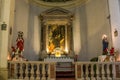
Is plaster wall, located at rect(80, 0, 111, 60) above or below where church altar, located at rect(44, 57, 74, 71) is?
above

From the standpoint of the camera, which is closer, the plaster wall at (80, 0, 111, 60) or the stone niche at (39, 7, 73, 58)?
the plaster wall at (80, 0, 111, 60)

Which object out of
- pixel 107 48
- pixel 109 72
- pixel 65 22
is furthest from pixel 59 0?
pixel 109 72

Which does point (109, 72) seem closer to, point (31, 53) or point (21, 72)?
point (21, 72)

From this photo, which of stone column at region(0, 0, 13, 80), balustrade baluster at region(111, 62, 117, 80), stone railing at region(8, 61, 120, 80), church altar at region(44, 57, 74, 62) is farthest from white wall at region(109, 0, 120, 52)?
stone column at region(0, 0, 13, 80)

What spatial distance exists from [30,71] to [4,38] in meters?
1.43

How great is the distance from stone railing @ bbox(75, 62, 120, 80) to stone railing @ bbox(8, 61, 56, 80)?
855 millimetres

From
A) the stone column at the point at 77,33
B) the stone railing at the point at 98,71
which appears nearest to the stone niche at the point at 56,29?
the stone column at the point at 77,33

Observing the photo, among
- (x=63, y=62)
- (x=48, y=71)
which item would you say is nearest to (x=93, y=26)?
(x=63, y=62)

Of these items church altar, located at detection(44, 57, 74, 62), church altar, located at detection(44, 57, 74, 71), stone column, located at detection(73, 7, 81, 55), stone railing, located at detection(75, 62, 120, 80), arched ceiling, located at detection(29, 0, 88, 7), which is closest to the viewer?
stone railing, located at detection(75, 62, 120, 80)

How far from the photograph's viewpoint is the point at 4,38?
286 inches

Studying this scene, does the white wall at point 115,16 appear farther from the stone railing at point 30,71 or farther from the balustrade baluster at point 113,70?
the stone railing at point 30,71

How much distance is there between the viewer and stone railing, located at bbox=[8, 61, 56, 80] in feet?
22.8

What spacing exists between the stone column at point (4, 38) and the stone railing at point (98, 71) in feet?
7.72

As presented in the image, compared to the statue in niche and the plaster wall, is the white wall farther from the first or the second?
the statue in niche
